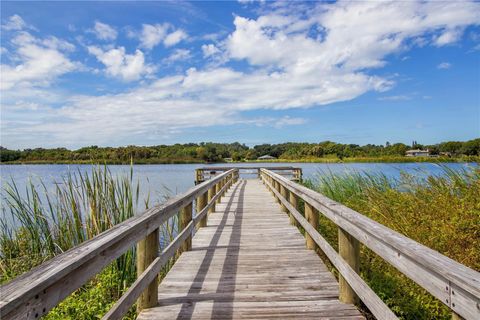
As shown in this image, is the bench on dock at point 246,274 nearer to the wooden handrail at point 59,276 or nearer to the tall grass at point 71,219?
the wooden handrail at point 59,276

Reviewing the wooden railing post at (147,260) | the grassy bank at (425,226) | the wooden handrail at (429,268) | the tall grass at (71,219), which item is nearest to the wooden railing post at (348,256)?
the wooden handrail at (429,268)

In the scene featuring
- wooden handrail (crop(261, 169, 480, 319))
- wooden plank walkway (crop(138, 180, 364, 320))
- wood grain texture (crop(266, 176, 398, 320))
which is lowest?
wooden plank walkway (crop(138, 180, 364, 320))

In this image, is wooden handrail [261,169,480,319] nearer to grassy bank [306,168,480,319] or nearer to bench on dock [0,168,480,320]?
bench on dock [0,168,480,320]

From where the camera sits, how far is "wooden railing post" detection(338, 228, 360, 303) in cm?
278

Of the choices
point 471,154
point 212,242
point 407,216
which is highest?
point 471,154

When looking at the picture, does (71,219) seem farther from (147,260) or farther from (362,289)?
(362,289)

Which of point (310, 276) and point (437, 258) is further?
point (310, 276)

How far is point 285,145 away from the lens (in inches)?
3964

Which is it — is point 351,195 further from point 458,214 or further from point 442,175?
point 458,214

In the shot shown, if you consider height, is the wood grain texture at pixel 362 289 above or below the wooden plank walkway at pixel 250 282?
above

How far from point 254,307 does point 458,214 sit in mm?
3621

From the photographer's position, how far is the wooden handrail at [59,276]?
114 centimetres

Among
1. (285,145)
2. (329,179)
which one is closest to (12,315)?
(329,179)

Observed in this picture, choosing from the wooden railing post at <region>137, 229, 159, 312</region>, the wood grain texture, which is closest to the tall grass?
the wooden railing post at <region>137, 229, 159, 312</region>
